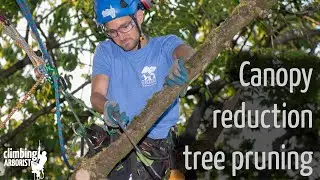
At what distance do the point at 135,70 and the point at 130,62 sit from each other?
7 cm

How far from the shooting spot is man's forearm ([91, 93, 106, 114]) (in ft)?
12.2

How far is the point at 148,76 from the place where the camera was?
13.0 feet

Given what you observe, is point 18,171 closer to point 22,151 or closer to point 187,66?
point 22,151

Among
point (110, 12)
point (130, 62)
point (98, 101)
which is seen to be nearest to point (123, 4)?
point (110, 12)

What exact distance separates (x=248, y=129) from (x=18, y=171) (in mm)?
4493

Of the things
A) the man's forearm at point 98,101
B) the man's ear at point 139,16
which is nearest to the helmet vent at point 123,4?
the man's ear at point 139,16

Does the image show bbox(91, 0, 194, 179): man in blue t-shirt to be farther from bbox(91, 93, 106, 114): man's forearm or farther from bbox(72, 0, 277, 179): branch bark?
bbox(72, 0, 277, 179): branch bark

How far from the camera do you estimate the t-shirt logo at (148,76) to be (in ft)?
13.0

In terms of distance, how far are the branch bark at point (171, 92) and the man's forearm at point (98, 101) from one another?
297 mm

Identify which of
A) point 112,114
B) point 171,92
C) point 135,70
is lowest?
point 112,114

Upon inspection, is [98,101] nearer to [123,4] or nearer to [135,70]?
[135,70]

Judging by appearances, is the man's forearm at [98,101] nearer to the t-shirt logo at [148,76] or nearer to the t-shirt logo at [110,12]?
the t-shirt logo at [148,76]

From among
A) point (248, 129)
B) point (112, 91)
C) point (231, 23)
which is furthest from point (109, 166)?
point (248, 129)

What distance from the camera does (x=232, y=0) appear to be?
8289 mm
